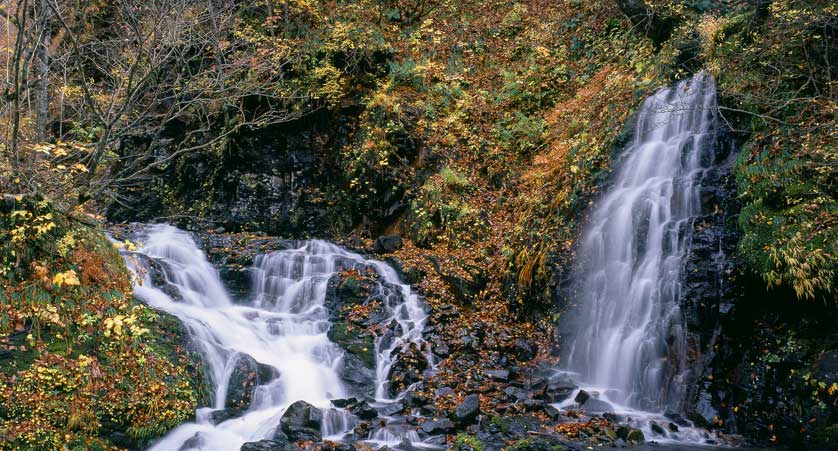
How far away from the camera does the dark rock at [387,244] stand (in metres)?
13.5

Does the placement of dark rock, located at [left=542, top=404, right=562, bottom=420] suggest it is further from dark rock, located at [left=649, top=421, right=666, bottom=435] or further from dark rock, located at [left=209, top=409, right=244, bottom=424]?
dark rock, located at [left=209, top=409, right=244, bottom=424]

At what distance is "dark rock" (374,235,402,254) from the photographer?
44.1ft

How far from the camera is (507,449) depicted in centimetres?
714

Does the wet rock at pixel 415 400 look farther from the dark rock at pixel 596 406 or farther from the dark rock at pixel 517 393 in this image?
the dark rock at pixel 596 406

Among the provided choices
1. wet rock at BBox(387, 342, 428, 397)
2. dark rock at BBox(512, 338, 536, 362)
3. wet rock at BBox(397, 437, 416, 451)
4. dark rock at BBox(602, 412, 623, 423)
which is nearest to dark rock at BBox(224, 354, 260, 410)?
wet rock at BBox(387, 342, 428, 397)

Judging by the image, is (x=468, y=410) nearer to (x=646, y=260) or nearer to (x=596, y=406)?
(x=596, y=406)

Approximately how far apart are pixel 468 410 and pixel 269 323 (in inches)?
181

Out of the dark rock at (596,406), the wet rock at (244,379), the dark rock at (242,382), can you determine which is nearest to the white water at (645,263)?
the dark rock at (596,406)

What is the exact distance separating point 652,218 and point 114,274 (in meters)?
9.43

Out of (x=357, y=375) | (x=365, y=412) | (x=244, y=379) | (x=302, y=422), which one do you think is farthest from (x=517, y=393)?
(x=244, y=379)

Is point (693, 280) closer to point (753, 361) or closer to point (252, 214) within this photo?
point (753, 361)

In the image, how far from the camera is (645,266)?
9.80m

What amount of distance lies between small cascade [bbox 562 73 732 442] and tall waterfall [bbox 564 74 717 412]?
→ 0.06ft

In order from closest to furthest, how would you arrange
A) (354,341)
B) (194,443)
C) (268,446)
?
(268,446) → (194,443) → (354,341)
